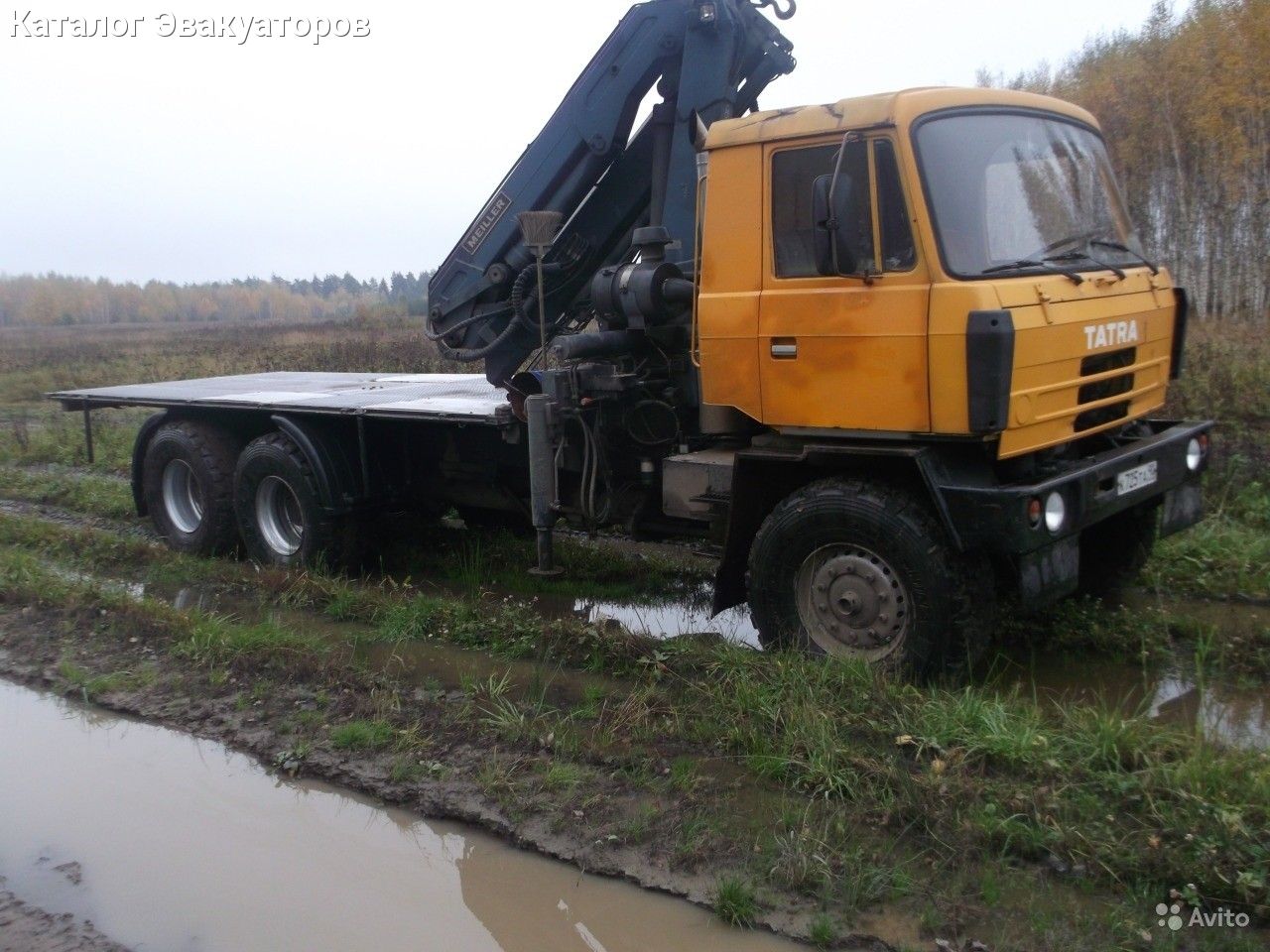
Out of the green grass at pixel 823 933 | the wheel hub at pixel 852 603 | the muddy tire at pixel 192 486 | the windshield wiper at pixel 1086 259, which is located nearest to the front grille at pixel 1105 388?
the windshield wiper at pixel 1086 259

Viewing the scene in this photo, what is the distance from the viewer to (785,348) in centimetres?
493

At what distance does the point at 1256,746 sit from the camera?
3957 mm

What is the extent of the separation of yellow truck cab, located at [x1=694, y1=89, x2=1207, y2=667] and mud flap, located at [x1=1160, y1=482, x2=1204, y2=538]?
0.03m

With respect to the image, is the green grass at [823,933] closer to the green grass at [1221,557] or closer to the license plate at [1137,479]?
the license plate at [1137,479]

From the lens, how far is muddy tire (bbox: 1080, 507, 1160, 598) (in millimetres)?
5746

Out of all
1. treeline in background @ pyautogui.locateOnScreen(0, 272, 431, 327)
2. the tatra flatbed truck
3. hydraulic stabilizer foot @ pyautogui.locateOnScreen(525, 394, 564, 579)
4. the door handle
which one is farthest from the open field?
treeline in background @ pyautogui.locateOnScreen(0, 272, 431, 327)

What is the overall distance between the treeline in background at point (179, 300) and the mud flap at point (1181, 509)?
4166 centimetres

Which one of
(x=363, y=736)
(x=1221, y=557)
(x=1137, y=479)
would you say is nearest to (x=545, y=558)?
(x=363, y=736)

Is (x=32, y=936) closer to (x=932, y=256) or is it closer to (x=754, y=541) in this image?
(x=754, y=541)

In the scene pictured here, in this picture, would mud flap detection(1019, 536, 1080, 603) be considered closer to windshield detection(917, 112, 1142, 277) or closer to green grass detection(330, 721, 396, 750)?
windshield detection(917, 112, 1142, 277)

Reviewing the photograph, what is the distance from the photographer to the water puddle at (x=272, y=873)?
3.47 meters

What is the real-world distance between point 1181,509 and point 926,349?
2.02 metres

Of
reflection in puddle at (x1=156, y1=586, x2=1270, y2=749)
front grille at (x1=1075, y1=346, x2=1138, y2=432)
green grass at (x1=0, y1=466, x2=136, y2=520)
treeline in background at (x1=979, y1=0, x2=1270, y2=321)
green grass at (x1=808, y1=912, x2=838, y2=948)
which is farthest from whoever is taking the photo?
treeline in background at (x1=979, y1=0, x2=1270, y2=321)

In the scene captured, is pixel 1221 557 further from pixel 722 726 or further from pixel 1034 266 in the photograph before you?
pixel 722 726
